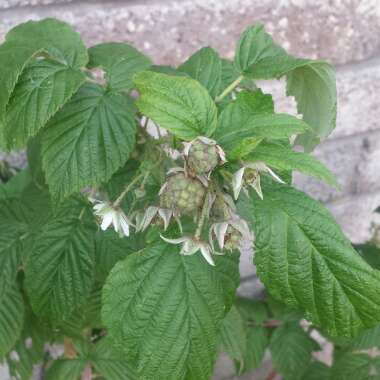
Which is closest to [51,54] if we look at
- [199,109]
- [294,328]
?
[199,109]

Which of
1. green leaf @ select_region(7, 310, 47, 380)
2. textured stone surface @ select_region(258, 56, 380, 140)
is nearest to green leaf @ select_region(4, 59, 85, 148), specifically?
green leaf @ select_region(7, 310, 47, 380)

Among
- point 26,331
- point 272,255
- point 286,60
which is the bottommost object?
point 26,331

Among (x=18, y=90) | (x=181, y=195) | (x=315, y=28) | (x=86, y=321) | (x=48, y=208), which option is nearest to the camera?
(x=181, y=195)

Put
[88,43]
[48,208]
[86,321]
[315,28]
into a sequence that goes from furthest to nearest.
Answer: [315,28] < [88,43] < [86,321] < [48,208]

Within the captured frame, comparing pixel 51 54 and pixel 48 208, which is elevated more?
pixel 51 54

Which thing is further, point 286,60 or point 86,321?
point 86,321

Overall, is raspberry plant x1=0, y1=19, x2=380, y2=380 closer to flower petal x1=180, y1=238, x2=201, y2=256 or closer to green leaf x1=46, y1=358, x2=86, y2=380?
flower petal x1=180, y1=238, x2=201, y2=256

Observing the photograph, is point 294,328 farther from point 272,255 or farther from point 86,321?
point 272,255
